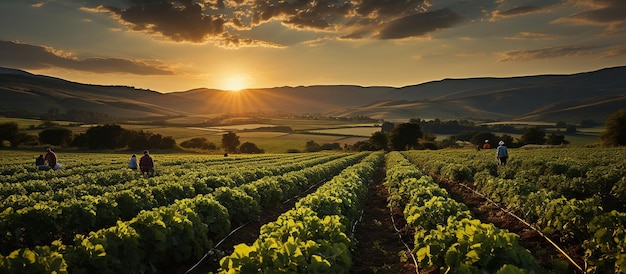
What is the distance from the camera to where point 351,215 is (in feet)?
43.7

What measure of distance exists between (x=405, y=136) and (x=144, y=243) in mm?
92487

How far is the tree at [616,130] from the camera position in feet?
238

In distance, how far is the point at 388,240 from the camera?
12.7 metres

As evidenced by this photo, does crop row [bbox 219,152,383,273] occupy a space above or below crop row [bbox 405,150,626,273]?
above

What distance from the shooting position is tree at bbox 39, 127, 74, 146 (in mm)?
88938

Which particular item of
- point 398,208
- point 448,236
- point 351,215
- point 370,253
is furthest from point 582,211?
point 398,208

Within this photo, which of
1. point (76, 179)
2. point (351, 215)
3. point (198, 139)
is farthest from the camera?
point (198, 139)

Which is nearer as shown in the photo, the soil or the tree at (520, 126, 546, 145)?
the soil

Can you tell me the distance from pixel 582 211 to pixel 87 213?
1199 centimetres

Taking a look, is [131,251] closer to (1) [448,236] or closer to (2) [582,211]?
(1) [448,236]

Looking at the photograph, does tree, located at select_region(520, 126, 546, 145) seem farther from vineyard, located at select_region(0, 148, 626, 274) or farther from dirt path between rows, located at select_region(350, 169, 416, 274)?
dirt path between rows, located at select_region(350, 169, 416, 274)

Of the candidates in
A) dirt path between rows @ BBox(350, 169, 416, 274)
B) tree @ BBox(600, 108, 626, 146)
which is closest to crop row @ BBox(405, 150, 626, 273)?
dirt path between rows @ BBox(350, 169, 416, 274)

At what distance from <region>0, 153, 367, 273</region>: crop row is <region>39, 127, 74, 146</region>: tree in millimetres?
92233

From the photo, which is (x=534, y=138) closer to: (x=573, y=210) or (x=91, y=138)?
(x=573, y=210)
